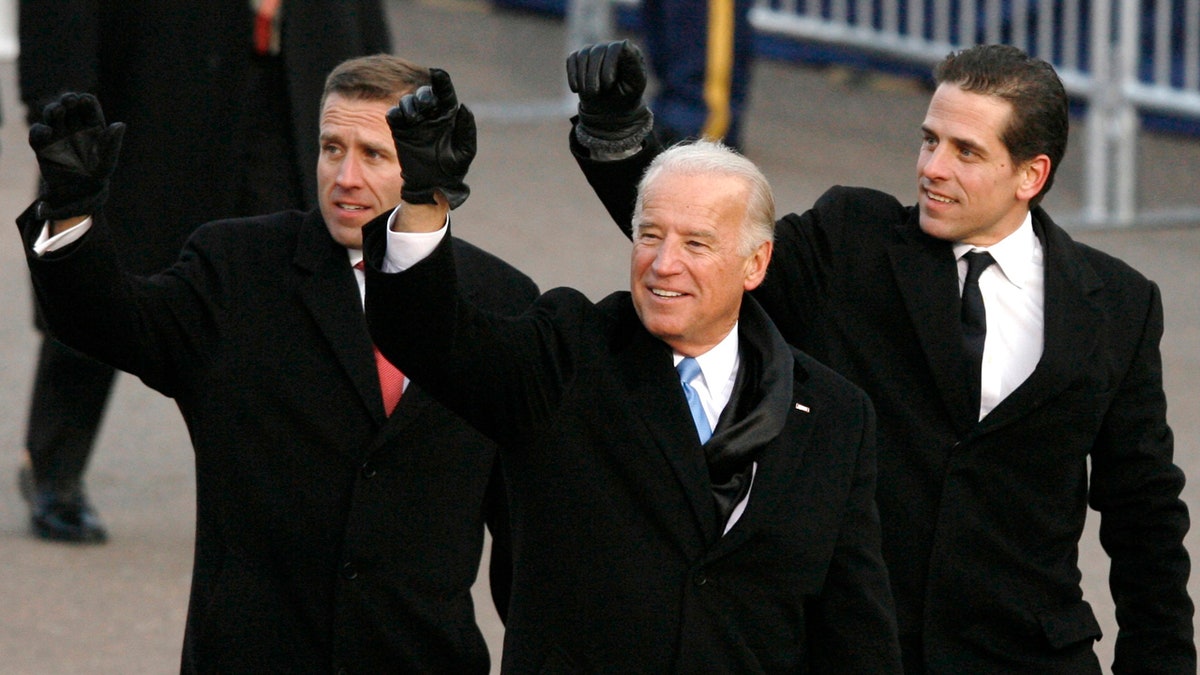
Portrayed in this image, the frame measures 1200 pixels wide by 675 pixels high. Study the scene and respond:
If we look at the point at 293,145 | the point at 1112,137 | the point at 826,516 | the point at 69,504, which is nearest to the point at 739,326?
the point at 826,516

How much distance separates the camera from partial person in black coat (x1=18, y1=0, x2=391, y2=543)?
5527mm

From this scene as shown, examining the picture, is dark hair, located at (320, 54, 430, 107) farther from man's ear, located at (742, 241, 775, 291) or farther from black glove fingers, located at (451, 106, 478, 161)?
black glove fingers, located at (451, 106, 478, 161)

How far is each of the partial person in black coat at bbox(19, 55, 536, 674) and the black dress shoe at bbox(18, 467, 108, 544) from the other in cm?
211

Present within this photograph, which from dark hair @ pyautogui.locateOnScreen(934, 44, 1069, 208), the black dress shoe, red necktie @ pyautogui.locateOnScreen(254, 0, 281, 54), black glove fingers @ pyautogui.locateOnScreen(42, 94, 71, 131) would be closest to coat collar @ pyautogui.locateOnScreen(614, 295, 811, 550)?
dark hair @ pyautogui.locateOnScreen(934, 44, 1069, 208)

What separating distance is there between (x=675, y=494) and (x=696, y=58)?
586 centimetres

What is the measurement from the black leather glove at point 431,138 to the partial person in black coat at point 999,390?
3.08ft

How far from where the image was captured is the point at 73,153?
312 centimetres

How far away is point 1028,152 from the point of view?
3.64 metres

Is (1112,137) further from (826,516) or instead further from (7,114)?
(826,516)

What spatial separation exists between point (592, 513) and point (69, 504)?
9.68ft

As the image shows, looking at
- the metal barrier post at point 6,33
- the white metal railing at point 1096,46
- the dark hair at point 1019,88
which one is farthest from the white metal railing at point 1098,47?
the dark hair at point 1019,88

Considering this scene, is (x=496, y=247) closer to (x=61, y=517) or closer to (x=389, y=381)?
(x=61, y=517)

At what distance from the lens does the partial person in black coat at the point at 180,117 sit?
18.1ft

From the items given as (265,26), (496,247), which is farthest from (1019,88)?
(496,247)
